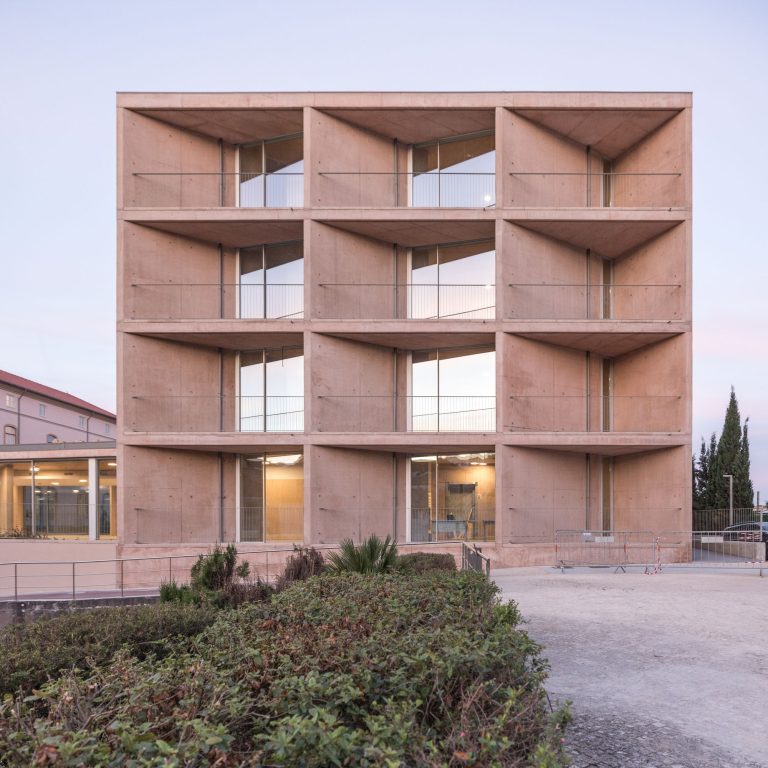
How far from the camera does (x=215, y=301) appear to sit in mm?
26438

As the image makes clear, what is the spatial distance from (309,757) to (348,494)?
2114 centimetres

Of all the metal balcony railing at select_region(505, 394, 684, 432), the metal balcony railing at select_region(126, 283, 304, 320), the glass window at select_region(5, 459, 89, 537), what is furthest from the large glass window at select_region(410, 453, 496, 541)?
the glass window at select_region(5, 459, 89, 537)

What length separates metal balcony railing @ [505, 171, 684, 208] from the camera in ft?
80.4

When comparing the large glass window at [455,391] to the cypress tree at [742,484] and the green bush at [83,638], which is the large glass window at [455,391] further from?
the cypress tree at [742,484]

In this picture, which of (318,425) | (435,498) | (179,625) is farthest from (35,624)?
(435,498)

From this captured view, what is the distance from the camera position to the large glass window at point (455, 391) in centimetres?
2512

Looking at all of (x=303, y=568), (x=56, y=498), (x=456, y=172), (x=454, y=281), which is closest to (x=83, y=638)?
(x=303, y=568)

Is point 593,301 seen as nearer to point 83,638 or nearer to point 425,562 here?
point 425,562

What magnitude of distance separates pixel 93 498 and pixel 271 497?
6549mm

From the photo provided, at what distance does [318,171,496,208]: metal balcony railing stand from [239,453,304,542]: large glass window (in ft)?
31.4

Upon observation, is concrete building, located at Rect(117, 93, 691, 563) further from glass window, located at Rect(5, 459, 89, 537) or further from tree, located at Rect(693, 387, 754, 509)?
tree, located at Rect(693, 387, 754, 509)

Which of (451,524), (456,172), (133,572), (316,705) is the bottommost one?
(133,572)

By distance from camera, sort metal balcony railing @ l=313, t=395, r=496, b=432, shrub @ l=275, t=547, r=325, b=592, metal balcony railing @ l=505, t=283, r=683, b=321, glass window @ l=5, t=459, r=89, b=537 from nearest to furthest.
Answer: shrub @ l=275, t=547, r=325, b=592, metal balcony railing @ l=505, t=283, r=683, b=321, metal balcony railing @ l=313, t=395, r=496, b=432, glass window @ l=5, t=459, r=89, b=537

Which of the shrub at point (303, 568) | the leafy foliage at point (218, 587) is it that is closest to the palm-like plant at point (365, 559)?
the leafy foliage at point (218, 587)
